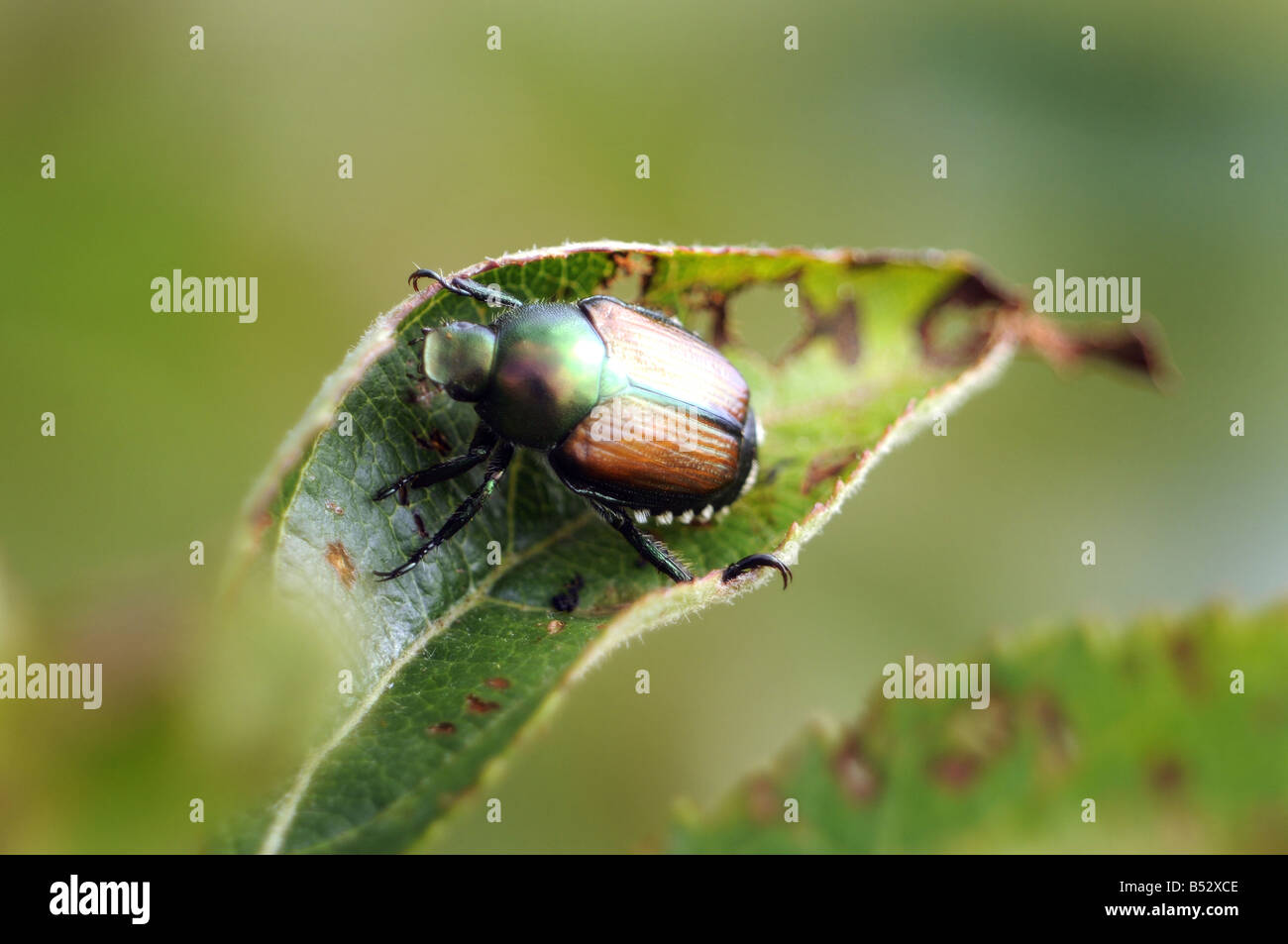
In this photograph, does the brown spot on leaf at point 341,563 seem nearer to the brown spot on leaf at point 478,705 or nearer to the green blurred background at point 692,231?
the brown spot on leaf at point 478,705

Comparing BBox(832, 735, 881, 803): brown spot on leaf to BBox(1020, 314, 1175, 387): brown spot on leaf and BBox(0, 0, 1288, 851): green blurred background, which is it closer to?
BBox(1020, 314, 1175, 387): brown spot on leaf

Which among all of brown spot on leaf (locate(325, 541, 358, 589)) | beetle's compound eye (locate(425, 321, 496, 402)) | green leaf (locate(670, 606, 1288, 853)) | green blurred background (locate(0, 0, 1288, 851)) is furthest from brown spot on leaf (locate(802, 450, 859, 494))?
green blurred background (locate(0, 0, 1288, 851))

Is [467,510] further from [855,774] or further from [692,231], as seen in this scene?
[692,231]

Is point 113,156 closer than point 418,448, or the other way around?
point 418,448

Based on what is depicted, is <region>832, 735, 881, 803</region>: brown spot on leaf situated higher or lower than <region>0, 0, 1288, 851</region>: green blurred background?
lower
